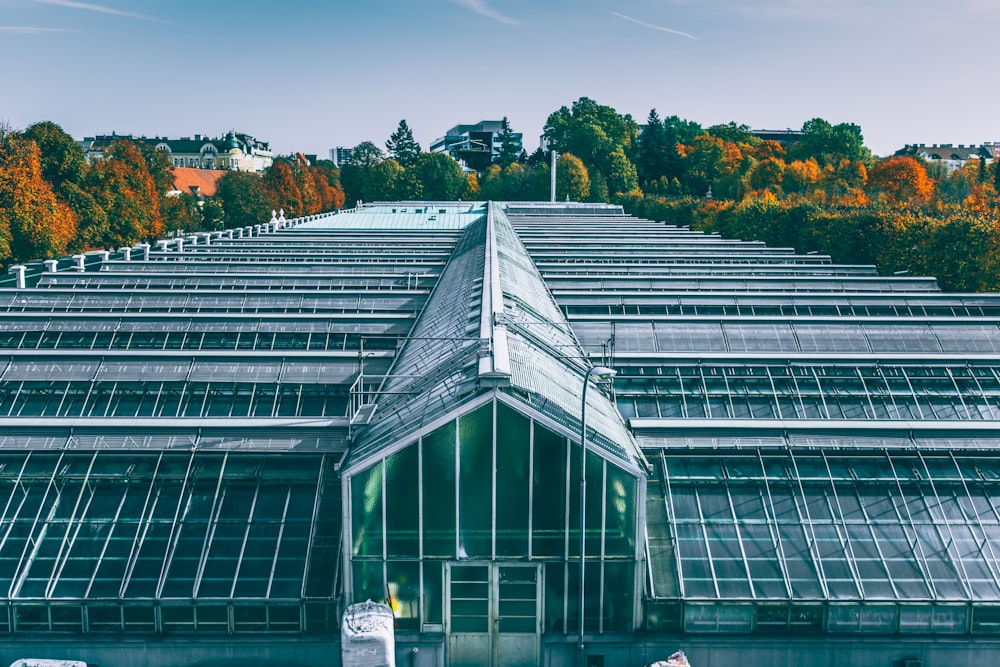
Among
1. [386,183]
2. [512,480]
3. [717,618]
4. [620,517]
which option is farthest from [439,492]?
[386,183]

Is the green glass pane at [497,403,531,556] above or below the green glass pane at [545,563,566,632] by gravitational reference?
above

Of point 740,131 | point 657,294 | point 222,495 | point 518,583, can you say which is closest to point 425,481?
point 518,583

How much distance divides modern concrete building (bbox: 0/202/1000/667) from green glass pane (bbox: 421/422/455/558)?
0.22 feet

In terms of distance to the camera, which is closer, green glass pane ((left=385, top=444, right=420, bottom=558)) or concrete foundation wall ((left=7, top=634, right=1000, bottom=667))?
green glass pane ((left=385, top=444, right=420, bottom=558))

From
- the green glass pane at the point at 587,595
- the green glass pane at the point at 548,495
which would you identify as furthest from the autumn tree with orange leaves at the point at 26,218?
the green glass pane at the point at 587,595

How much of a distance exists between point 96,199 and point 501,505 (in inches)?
2970

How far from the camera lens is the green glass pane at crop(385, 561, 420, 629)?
19.1 metres

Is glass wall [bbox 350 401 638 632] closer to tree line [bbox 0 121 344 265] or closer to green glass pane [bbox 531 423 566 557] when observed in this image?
green glass pane [bbox 531 423 566 557]

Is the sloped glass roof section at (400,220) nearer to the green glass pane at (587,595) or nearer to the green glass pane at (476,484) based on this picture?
the green glass pane at (476,484)

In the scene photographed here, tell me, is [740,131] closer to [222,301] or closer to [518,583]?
[222,301]

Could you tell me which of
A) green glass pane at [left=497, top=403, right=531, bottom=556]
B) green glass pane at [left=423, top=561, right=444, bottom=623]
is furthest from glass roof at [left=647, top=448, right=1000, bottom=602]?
green glass pane at [left=423, top=561, right=444, bottom=623]

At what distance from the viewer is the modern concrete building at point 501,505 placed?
18969 millimetres

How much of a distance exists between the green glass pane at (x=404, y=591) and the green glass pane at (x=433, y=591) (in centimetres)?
18

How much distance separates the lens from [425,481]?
1875 cm
